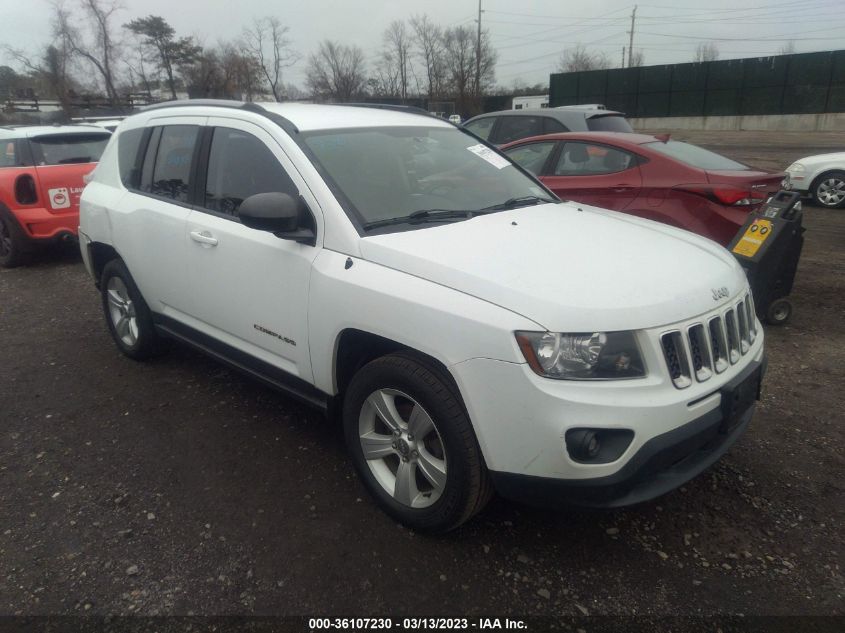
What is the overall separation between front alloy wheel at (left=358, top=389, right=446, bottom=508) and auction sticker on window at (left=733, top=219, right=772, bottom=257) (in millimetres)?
3392

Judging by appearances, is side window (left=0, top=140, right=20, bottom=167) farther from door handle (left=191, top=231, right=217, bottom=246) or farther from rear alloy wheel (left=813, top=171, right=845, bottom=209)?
rear alloy wheel (left=813, top=171, right=845, bottom=209)

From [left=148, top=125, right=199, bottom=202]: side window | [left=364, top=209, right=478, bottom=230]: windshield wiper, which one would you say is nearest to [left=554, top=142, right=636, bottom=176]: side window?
[left=364, top=209, right=478, bottom=230]: windshield wiper

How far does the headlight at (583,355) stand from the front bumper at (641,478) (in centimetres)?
28

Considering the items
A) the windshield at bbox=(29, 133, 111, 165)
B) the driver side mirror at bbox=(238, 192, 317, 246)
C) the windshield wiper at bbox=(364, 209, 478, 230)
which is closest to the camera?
the driver side mirror at bbox=(238, 192, 317, 246)

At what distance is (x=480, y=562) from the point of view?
257cm

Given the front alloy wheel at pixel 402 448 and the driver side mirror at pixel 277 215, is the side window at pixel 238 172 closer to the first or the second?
the driver side mirror at pixel 277 215

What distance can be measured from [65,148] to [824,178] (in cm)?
1134

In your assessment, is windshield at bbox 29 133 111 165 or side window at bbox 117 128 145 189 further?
windshield at bbox 29 133 111 165

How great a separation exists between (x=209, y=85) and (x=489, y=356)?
3823 cm

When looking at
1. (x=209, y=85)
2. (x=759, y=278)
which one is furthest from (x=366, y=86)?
(x=759, y=278)

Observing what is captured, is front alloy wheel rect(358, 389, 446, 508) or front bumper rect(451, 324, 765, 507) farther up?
front bumper rect(451, 324, 765, 507)

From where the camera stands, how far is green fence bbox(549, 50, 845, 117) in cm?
2998

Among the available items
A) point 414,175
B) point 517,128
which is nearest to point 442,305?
point 414,175

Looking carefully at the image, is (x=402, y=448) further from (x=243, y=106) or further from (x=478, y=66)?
(x=478, y=66)
